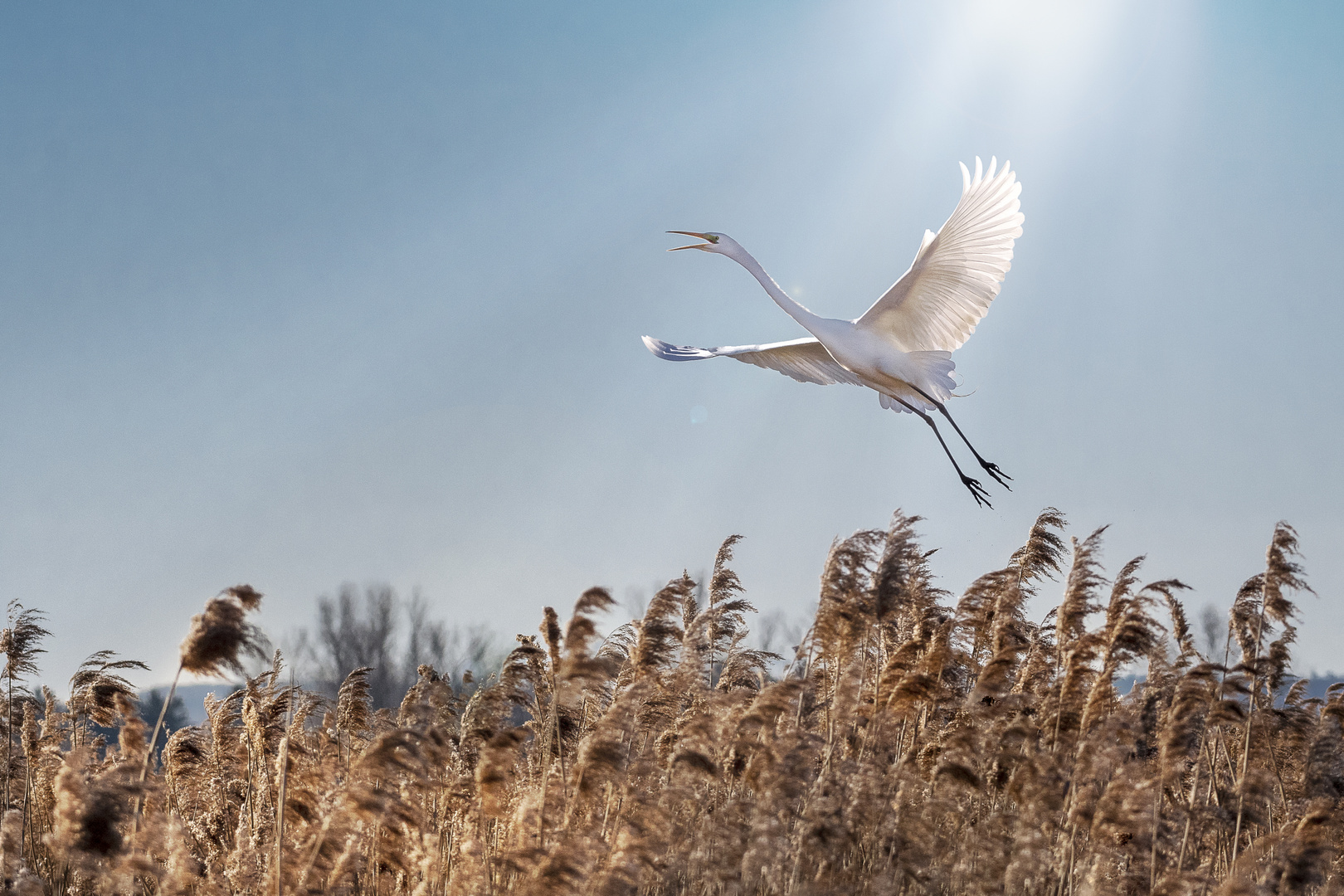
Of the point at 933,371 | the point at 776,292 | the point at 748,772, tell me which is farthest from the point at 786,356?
the point at 748,772

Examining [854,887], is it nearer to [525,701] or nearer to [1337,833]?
[525,701]

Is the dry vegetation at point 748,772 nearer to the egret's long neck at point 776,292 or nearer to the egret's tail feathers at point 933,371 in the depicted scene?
the egret's tail feathers at point 933,371

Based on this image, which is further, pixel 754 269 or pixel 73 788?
pixel 754 269

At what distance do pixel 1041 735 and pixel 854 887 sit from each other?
177 cm

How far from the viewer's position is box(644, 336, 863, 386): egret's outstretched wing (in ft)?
36.9

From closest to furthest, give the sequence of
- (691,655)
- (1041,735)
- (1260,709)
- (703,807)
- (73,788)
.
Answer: (73,788) → (691,655) → (703,807) → (1041,735) → (1260,709)

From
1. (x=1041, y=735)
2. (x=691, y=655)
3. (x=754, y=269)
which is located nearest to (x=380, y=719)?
(x=691, y=655)

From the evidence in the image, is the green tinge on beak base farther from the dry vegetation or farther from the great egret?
the dry vegetation

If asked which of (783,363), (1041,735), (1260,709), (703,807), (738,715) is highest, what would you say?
(783,363)

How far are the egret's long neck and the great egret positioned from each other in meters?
0.01

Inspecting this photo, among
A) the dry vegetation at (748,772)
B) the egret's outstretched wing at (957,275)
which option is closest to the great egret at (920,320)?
the egret's outstretched wing at (957,275)

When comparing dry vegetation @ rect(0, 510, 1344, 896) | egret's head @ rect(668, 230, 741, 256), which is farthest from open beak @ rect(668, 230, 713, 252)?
dry vegetation @ rect(0, 510, 1344, 896)

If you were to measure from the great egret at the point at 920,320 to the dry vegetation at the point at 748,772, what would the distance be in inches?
164

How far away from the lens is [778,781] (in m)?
3.81
